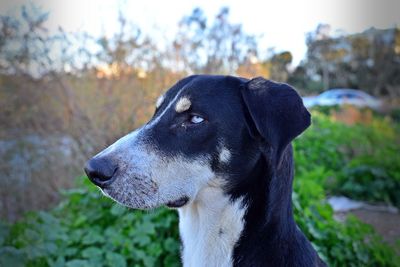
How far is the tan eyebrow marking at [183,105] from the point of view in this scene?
2.68m

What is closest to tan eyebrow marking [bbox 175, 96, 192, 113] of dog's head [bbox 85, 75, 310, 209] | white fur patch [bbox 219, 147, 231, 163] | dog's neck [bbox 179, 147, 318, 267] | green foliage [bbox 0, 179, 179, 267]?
dog's head [bbox 85, 75, 310, 209]

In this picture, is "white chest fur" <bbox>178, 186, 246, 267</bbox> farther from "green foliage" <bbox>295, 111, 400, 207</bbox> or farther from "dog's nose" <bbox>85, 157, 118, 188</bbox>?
"green foliage" <bbox>295, 111, 400, 207</bbox>

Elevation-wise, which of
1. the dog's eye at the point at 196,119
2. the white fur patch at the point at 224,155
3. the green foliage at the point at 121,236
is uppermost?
the dog's eye at the point at 196,119

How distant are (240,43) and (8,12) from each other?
4.64 meters

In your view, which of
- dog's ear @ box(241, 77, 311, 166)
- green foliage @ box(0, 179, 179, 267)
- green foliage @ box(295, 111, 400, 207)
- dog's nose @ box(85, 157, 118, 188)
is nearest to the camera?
dog's nose @ box(85, 157, 118, 188)

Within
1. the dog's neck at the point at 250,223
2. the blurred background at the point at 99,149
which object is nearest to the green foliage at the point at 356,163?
the blurred background at the point at 99,149

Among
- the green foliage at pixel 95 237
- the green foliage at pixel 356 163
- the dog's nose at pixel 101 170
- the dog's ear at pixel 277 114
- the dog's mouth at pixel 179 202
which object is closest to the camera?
the dog's nose at pixel 101 170

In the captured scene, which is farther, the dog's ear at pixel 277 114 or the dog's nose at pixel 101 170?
the dog's ear at pixel 277 114

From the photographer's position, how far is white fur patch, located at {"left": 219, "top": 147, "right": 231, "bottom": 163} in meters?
2.63

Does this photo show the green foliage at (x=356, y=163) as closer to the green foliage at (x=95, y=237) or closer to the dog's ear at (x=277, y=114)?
the green foliage at (x=95, y=237)

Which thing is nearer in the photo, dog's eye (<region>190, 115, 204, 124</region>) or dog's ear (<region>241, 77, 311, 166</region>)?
dog's ear (<region>241, 77, 311, 166</region>)

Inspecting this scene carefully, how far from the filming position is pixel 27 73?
551 cm

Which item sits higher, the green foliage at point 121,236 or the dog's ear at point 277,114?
the dog's ear at point 277,114

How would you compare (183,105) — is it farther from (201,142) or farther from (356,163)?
(356,163)
